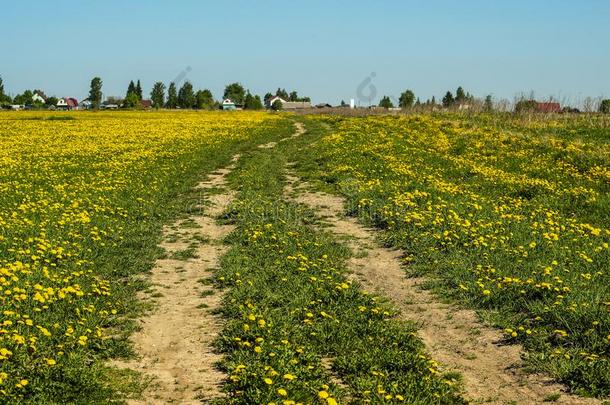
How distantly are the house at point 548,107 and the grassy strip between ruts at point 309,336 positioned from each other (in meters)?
43.1

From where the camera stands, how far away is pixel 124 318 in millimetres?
8609

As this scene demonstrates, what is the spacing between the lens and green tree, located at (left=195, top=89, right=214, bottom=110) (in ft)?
500

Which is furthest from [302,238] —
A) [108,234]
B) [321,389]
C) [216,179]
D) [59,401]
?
[216,179]

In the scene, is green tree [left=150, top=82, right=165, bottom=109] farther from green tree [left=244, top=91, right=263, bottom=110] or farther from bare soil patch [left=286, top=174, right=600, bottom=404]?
bare soil patch [left=286, top=174, right=600, bottom=404]

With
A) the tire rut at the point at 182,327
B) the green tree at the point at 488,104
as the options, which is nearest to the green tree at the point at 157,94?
the green tree at the point at 488,104

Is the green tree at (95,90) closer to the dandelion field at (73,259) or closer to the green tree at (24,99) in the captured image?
the green tree at (24,99)

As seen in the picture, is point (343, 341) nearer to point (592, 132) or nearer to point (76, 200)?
point (76, 200)

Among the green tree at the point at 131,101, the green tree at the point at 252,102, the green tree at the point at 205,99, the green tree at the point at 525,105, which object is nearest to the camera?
the green tree at the point at 525,105

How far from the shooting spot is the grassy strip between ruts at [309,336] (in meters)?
6.46

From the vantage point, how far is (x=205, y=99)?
152m

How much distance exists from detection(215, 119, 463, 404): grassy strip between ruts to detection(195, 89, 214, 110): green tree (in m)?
144

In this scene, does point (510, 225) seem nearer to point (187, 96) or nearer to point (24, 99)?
point (187, 96)

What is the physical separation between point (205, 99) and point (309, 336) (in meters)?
151

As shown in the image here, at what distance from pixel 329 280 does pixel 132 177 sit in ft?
46.8
